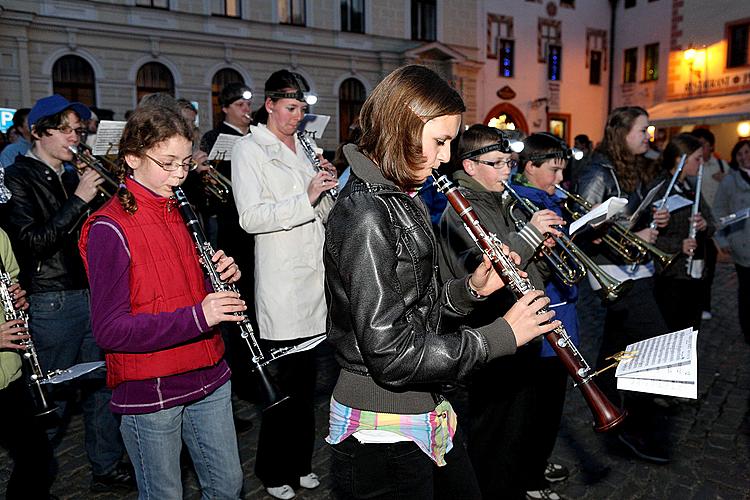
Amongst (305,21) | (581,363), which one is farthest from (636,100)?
(581,363)

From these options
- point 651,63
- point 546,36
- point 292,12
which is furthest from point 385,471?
point 651,63

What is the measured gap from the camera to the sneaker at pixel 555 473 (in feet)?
12.8

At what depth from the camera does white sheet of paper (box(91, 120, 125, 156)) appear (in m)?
3.75

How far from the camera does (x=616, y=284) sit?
11.3 ft

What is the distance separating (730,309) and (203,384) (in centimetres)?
795

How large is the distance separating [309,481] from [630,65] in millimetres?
30938

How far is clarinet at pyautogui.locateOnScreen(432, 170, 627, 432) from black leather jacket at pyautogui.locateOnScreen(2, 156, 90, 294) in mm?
2325

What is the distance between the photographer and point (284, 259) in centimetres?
364

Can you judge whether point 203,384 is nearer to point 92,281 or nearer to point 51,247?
point 92,281

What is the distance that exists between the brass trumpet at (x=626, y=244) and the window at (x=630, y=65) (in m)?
28.9

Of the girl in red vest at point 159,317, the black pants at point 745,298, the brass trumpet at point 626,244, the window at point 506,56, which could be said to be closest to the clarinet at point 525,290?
the girl in red vest at point 159,317

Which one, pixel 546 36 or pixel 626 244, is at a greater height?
pixel 546 36

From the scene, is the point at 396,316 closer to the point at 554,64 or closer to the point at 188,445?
the point at 188,445

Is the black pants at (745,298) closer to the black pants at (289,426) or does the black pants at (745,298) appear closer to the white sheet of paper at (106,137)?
the black pants at (289,426)
